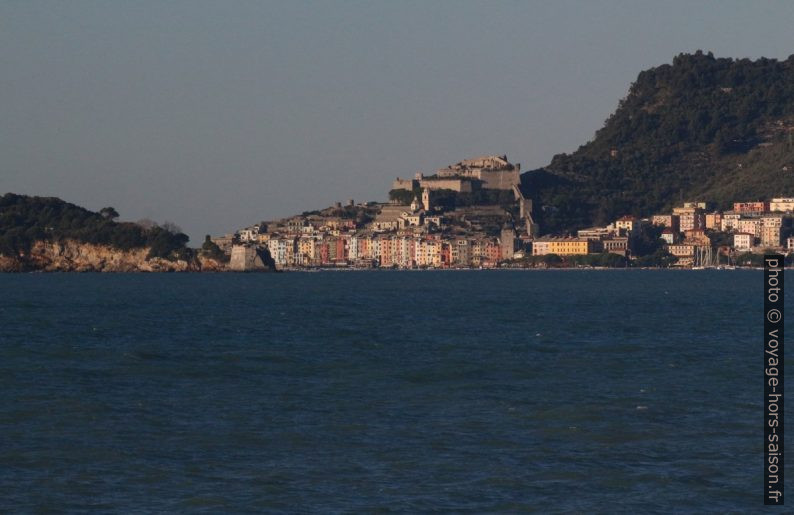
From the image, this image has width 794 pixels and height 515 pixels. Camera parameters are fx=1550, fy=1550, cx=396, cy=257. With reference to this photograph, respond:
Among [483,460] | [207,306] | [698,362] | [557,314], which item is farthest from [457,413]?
[207,306]

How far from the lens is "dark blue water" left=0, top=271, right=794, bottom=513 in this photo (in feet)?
75.3

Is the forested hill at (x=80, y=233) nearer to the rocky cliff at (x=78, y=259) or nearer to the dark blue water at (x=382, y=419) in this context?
the rocky cliff at (x=78, y=259)

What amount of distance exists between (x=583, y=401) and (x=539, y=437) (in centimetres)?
533

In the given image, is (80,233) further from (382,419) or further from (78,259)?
(382,419)

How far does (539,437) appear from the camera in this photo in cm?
2770

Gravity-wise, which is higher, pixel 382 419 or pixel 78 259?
pixel 78 259

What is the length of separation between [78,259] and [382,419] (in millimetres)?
169301

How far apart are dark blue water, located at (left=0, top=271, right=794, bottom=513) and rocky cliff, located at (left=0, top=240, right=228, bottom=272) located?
134 meters

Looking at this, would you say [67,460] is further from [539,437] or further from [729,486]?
[729,486]

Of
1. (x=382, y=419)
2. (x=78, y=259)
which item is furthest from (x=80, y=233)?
(x=382, y=419)

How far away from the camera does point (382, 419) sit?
3020cm

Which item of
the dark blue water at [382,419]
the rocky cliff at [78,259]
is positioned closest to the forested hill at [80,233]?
the rocky cliff at [78,259]

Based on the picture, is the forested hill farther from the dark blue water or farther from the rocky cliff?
the dark blue water

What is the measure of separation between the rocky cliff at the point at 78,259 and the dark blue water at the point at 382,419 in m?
134
